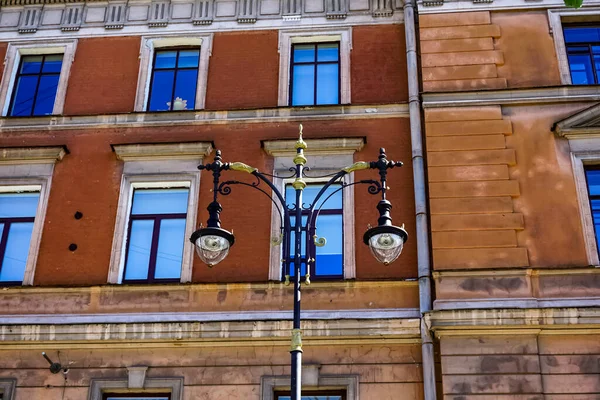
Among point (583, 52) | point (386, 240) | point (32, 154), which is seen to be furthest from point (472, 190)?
point (32, 154)

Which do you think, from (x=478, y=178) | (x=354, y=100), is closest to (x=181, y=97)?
(x=354, y=100)

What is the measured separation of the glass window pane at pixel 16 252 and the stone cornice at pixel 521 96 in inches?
317

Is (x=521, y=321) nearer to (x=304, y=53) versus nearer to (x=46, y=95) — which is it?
(x=304, y=53)

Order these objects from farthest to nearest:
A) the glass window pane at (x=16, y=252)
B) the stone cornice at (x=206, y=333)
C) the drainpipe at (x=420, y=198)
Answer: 1. the glass window pane at (x=16, y=252)
2. the stone cornice at (x=206, y=333)
3. the drainpipe at (x=420, y=198)

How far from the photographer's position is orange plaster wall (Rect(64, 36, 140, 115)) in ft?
53.1

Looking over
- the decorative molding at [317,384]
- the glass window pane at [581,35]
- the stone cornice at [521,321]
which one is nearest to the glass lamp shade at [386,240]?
the stone cornice at [521,321]

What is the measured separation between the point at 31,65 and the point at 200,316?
7464mm

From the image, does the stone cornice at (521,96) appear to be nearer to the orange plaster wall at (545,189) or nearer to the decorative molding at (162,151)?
the orange plaster wall at (545,189)

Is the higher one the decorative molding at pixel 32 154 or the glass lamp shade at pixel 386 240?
the decorative molding at pixel 32 154

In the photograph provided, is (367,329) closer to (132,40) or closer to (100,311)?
A: (100,311)

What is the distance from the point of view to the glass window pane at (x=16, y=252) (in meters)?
14.6

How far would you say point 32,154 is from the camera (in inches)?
608

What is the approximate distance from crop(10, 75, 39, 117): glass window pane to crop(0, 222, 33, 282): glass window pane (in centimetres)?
277

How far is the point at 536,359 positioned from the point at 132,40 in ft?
34.6
